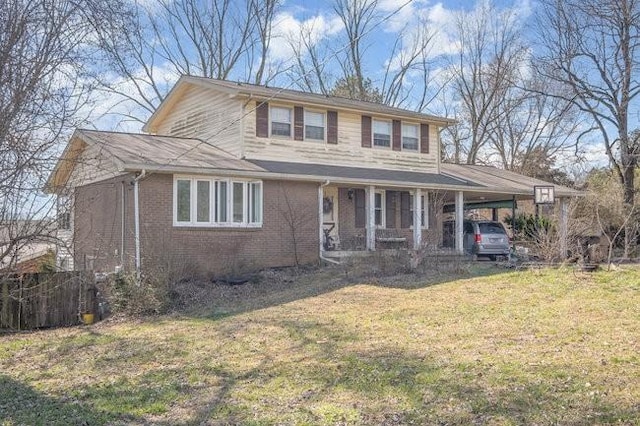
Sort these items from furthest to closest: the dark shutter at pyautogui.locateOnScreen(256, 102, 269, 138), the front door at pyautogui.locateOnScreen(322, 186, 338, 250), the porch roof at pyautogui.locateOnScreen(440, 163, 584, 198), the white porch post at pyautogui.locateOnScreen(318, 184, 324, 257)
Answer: the porch roof at pyautogui.locateOnScreen(440, 163, 584, 198)
the front door at pyautogui.locateOnScreen(322, 186, 338, 250)
the dark shutter at pyautogui.locateOnScreen(256, 102, 269, 138)
the white porch post at pyautogui.locateOnScreen(318, 184, 324, 257)

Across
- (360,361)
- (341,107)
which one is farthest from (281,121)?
(360,361)

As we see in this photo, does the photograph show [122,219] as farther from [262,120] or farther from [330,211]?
[330,211]

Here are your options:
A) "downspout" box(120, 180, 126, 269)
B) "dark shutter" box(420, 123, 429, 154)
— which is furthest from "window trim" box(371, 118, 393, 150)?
"downspout" box(120, 180, 126, 269)

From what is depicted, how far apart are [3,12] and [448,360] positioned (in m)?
6.49

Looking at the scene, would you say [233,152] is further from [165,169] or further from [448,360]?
[448,360]

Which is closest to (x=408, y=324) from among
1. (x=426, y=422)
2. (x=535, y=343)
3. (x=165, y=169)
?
(x=535, y=343)

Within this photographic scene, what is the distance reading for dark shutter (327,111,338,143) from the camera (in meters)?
20.0

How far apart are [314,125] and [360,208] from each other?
3.30 meters

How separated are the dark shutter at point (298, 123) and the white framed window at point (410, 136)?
4377mm

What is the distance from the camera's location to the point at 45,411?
629 centimetres

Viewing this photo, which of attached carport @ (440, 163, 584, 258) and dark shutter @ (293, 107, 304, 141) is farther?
attached carport @ (440, 163, 584, 258)

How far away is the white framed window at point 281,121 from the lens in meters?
19.0

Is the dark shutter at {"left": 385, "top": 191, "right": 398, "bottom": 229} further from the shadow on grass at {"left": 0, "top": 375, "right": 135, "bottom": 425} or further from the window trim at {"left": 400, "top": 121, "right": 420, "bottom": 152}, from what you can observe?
the shadow on grass at {"left": 0, "top": 375, "right": 135, "bottom": 425}

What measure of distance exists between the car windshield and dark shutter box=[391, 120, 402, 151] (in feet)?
13.2
